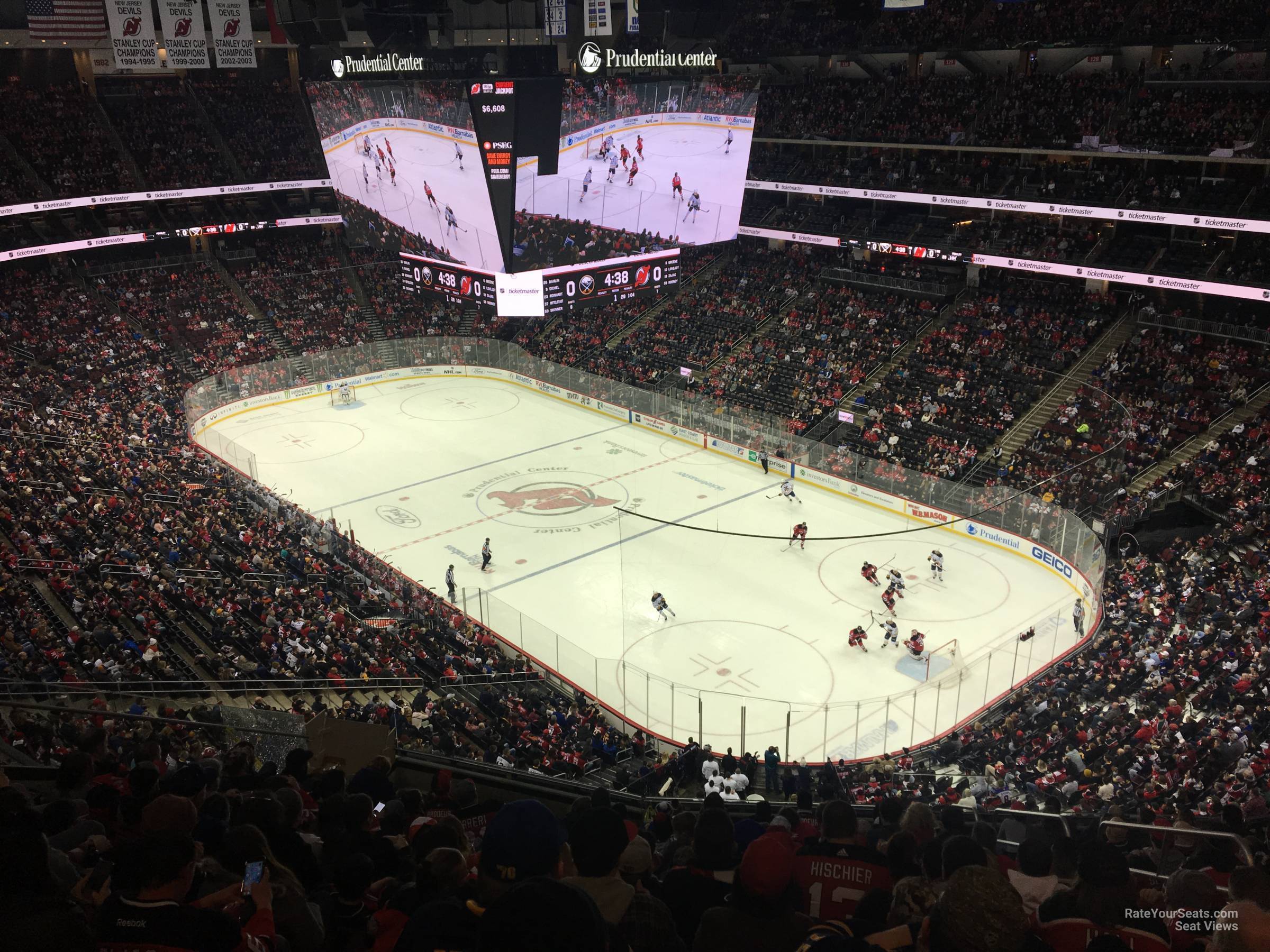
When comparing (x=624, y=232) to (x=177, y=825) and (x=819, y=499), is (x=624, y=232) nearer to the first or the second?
(x=819, y=499)

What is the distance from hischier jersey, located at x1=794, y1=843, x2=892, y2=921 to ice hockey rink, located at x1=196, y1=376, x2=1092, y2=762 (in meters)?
13.1

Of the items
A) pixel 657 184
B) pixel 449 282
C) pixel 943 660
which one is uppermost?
pixel 657 184

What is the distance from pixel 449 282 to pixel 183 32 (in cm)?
1115

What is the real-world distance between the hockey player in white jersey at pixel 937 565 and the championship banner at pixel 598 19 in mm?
17249

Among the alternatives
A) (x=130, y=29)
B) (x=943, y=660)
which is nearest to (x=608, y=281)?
(x=130, y=29)

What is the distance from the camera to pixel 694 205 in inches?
1371

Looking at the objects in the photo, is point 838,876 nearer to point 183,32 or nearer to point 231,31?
point 183,32

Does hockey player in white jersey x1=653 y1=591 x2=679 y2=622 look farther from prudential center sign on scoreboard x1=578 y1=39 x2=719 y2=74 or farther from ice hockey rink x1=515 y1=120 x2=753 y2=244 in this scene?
prudential center sign on scoreboard x1=578 y1=39 x2=719 y2=74

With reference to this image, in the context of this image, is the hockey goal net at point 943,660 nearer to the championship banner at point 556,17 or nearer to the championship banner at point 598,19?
the championship banner at point 598,19

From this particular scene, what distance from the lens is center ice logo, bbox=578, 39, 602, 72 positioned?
2880 cm

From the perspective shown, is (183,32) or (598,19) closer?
(183,32)

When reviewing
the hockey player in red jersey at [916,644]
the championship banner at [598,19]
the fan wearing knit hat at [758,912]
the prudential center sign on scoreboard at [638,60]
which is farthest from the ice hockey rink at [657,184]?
the fan wearing knit hat at [758,912]

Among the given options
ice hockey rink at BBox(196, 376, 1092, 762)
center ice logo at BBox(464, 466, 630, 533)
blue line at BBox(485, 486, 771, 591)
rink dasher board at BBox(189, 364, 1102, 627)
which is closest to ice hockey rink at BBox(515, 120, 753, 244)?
rink dasher board at BBox(189, 364, 1102, 627)

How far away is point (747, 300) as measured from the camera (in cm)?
4519
